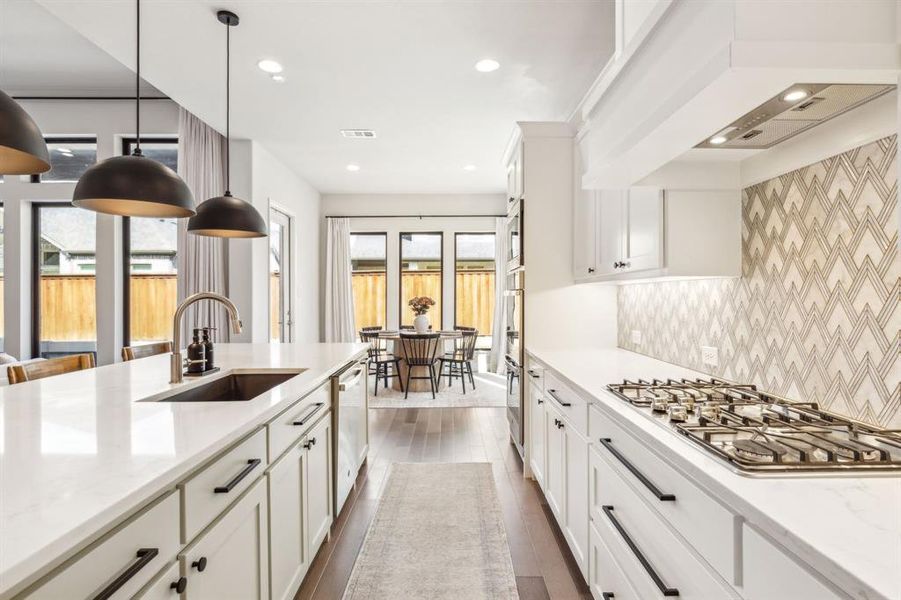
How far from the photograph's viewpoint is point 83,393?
1.71 meters

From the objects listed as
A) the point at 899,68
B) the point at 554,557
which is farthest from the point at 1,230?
the point at 899,68

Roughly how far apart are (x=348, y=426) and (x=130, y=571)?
195 centimetres

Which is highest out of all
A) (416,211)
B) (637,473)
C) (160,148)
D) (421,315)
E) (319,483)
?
(160,148)

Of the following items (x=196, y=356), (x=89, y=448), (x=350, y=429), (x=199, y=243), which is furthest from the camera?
(x=199, y=243)

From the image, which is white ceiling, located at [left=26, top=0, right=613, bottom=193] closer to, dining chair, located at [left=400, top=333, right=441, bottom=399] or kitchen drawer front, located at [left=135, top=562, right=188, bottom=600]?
dining chair, located at [left=400, top=333, right=441, bottom=399]

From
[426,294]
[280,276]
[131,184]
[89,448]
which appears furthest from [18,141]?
[426,294]

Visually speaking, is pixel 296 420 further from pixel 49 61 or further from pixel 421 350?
pixel 49 61

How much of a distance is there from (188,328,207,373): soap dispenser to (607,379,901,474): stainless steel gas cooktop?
6.04 ft

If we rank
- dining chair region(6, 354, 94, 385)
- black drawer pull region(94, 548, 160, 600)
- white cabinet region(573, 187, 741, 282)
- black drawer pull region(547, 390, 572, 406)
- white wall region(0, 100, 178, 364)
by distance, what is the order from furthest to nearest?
white wall region(0, 100, 178, 364), black drawer pull region(547, 390, 572, 406), dining chair region(6, 354, 94, 385), white cabinet region(573, 187, 741, 282), black drawer pull region(94, 548, 160, 600)

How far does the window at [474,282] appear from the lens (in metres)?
7.70

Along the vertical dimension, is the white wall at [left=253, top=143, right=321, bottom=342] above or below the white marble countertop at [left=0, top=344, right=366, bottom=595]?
above

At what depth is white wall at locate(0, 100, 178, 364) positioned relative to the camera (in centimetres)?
467

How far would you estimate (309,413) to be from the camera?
208cm

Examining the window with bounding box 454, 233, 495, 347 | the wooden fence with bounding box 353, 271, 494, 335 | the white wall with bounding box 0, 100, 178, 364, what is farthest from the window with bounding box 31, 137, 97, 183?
the window with bounding box 454, 233, 495, 347
